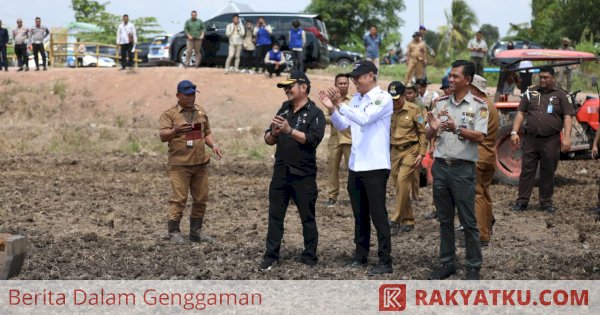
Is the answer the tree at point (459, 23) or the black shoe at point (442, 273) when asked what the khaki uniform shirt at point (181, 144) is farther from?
the tree at point (459, 23)

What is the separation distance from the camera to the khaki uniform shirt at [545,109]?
38.4ft

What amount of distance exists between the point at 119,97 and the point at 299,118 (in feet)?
55.0

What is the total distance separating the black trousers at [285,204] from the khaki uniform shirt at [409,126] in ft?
7.05

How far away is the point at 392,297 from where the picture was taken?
7309 mm

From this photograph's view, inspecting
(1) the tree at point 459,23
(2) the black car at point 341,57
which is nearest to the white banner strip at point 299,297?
(2) the black car at point 341,57

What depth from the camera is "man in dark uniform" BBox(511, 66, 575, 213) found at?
11.7 m

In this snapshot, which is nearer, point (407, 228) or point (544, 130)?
point (407, 228)

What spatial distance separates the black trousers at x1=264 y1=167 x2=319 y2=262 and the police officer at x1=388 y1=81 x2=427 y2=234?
6.47 feet

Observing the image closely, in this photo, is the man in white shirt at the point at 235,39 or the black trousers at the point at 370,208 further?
the man in white shirt at the point at 235,39

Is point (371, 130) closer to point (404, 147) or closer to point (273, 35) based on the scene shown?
point (404, 147)

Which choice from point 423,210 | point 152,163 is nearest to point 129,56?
point 152,163

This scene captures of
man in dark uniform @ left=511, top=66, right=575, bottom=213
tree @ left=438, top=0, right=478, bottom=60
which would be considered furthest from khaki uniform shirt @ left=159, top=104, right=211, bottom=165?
tree @ left=438, top=0, right=478, bottom=60

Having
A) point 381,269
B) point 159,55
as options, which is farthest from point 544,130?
point 159,55

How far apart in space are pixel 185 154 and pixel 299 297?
105 inches
